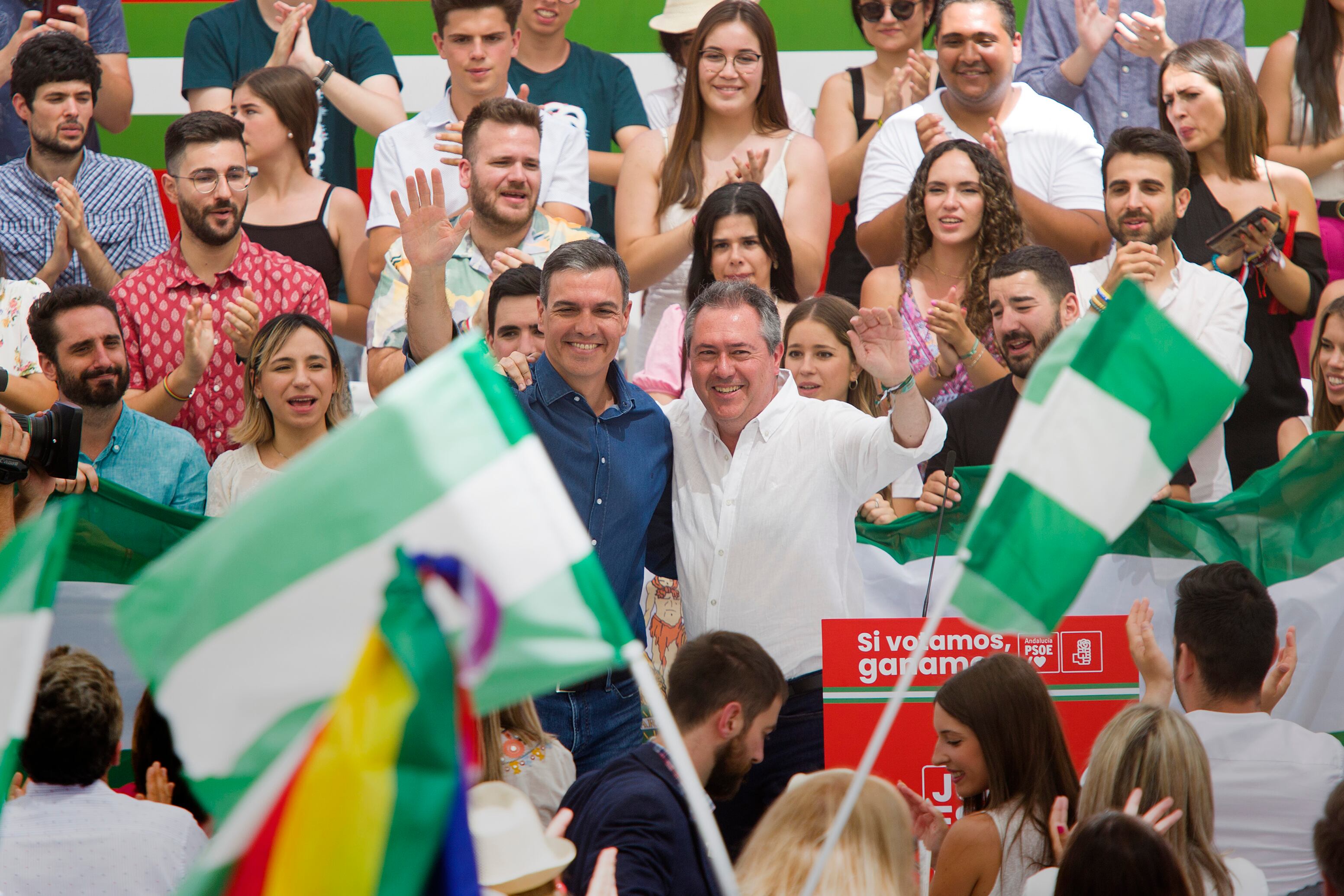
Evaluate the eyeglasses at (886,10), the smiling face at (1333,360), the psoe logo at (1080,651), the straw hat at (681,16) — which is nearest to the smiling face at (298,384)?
the psoe logo at (1080,651)

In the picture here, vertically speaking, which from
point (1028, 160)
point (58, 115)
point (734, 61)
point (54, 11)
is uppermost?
point (54, 11)

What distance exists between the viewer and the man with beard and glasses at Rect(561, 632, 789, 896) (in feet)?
11.5

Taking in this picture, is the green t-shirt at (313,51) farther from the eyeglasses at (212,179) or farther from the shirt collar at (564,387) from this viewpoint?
the shirt collar at (564,387)

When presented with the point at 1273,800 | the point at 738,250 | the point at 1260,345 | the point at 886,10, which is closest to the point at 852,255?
the point at 886,10

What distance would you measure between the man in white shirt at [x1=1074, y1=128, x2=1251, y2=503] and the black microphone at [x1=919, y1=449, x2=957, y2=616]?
1068mm

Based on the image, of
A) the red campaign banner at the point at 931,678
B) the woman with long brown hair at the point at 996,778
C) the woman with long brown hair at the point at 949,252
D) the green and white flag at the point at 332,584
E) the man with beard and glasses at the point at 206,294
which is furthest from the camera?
the woman with long brown hair at the point at 949,252

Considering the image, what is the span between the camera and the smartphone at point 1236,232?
624 centimetres

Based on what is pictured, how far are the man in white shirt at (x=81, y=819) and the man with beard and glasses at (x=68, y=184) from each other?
3.28 meters

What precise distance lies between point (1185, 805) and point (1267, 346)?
3354 mm

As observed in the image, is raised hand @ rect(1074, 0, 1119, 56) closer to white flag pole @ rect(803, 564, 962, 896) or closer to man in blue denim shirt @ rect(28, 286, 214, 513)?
man in blue denim shirt @ rect(28, 286, 214, 513)

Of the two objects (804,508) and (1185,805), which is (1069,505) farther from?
(804,508)

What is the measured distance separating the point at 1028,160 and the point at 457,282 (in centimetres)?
253

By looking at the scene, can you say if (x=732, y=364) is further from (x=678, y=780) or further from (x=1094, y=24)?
(x=1094, y=24)

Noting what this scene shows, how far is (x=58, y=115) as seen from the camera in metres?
6.77
